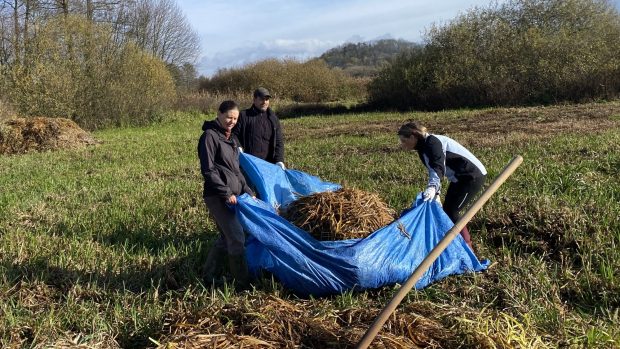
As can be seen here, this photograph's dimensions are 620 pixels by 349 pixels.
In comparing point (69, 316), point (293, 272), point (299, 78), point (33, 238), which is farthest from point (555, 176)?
point (299, 78)

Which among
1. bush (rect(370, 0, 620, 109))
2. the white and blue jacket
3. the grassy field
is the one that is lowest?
the grassy field

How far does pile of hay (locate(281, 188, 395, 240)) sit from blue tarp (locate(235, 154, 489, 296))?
310 mm

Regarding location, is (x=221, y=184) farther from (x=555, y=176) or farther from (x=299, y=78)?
(x=299, y=78)

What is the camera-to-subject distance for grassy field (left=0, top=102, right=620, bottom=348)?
2.84 meters

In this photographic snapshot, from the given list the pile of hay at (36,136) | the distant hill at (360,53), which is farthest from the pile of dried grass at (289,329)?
the distant hill at (360,53)

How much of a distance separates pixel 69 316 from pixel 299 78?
33.6 metres

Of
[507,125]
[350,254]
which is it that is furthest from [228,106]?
[507,125]

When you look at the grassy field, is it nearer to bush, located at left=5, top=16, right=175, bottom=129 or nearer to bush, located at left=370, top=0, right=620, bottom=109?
bush, located at left=5, top=16, right=175, bottom=129

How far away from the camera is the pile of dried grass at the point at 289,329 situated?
8.68ft

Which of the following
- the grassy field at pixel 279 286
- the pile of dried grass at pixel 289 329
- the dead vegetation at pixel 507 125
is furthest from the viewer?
the dead vegetation at pixel 507 125

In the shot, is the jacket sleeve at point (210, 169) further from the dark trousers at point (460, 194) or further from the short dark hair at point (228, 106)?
the dark trousers at point (460, 194)

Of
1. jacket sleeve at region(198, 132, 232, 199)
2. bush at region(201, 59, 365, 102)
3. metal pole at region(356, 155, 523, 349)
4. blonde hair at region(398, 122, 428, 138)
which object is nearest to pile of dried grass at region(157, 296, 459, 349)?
metal pole at region(356, 155, 523, 349)

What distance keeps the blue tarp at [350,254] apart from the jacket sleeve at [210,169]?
170mm

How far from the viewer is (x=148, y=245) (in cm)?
513
